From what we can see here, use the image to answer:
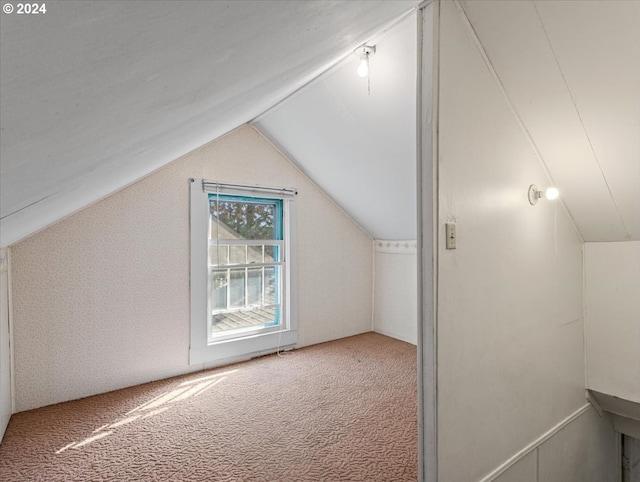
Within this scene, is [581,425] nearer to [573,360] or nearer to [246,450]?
[573,360]

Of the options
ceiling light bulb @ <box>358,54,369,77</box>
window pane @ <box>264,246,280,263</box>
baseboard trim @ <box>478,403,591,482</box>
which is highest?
ceiling light bulb @ <box>358,54,369,77</box>

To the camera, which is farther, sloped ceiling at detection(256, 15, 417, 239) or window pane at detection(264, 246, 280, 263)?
window pane at detection(264, 246, 280, 263)

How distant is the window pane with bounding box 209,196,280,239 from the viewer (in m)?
2.93

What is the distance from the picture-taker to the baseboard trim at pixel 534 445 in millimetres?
1536

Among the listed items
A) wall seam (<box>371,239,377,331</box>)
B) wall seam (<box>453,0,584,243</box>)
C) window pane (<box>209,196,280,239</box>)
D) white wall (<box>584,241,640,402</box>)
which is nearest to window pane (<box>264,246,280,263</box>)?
window pane (<box>209,196,280,239</box>)

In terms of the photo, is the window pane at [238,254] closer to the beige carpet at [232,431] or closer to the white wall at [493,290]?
the beige carpet at [232,431]

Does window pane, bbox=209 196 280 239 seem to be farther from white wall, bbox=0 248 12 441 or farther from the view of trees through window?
white wall, bbox=0 248 12 441

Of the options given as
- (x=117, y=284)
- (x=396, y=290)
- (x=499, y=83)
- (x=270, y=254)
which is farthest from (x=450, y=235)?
(x=396, y=290)

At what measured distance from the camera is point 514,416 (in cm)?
165

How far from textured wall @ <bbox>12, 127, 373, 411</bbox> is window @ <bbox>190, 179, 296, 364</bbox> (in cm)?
10

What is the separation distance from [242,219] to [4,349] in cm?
181

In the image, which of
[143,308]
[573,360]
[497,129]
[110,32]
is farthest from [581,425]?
[143,308]

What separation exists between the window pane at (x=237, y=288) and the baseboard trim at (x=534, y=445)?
225cm

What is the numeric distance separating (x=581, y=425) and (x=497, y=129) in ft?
6.56
